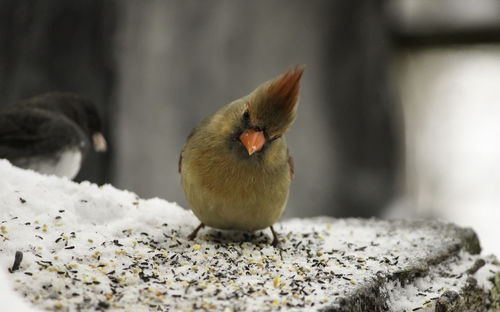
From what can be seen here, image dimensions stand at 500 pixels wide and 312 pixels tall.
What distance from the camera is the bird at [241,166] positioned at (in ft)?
5.09

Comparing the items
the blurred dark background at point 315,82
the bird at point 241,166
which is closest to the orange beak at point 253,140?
the bird at point 241,166

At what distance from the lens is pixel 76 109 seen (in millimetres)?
2539

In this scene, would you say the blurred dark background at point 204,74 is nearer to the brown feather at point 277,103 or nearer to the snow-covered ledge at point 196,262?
the snow-covered ledge at point 196,262

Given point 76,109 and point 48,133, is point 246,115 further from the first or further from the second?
point 76,109

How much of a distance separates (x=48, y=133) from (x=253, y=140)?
1.11 m

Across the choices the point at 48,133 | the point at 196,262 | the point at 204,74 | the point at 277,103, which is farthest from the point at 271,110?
the point at 204,74

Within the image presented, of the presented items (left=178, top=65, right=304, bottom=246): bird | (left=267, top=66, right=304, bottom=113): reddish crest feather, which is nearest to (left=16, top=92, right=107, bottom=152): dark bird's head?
(left=178, top=65, right=304, bottom=246): bird

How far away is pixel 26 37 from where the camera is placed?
2875 mm

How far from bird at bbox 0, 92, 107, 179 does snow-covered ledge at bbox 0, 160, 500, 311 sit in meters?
0.42

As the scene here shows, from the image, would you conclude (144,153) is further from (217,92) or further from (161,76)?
(217,92)

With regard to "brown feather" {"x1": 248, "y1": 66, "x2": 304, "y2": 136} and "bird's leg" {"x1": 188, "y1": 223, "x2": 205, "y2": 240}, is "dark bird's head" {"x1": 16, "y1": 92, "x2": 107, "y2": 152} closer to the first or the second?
"bird's leg" {"x1": 188, "y1": 223, "x2": 205, "y2": 240}

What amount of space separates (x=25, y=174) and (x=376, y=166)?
3.98m

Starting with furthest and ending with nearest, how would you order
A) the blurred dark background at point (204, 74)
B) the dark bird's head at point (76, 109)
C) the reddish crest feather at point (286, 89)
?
the blurred dark background at point (204, 74)
the dark bird's head at point (76, 109)
the reddish crest feather at point (286, 89)

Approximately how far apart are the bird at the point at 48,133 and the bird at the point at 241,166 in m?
0.80
